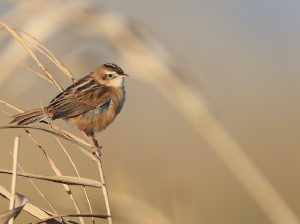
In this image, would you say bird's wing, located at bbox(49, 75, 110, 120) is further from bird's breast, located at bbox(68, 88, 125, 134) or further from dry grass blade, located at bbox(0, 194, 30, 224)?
dry grass blade, located at bbox(0, 194, 30, 224)

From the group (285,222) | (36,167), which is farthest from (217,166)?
(285,222)

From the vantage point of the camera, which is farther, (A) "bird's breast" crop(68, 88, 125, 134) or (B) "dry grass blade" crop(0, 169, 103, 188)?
(A) "bird's breast" crop(68, 88, 125, 134)

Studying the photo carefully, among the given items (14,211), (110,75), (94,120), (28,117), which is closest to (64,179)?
(14,211)

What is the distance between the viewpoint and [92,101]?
4062 mm

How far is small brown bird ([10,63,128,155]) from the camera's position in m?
3.88

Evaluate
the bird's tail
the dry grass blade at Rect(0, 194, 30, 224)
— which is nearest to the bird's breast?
the bird's tail

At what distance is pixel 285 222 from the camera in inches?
85.9

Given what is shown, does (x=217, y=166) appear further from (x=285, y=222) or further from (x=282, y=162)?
(x=285, y=222)

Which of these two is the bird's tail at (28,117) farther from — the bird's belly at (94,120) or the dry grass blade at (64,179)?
the dry grass blade at (64,179)

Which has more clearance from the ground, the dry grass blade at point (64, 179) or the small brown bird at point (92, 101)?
the small brown bird at point (92, 101)

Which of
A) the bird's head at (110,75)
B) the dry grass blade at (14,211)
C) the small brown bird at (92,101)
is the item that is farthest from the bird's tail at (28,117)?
the dry grass blade at (14,211)

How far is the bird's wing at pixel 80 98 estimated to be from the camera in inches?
152

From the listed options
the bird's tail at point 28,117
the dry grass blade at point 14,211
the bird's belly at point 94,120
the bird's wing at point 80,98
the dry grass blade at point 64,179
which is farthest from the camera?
the bird's belly at point 94,120

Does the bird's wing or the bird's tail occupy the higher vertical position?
the bird's wing
